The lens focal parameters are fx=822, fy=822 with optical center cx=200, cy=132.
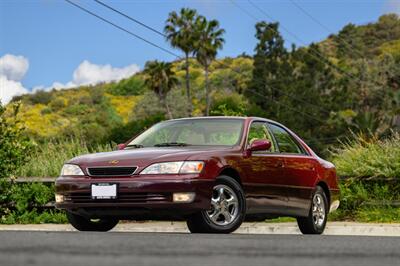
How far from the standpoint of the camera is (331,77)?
78.2m

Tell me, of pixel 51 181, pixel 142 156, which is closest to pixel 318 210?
pixel 142 156

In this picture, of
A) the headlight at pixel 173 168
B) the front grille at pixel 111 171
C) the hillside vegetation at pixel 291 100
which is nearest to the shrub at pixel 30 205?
the front grille at pixel 111 171

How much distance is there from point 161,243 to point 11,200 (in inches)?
323

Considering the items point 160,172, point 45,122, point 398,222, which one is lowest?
point 398,222

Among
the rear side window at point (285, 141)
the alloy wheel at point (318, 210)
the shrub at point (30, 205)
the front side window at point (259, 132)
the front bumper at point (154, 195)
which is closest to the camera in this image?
the front bumper at point (154, 195)

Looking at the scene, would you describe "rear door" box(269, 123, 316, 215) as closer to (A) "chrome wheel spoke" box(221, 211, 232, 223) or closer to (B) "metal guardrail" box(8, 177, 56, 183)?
(A) "chrome wheel spoke" box(221, 211, 232, 223)

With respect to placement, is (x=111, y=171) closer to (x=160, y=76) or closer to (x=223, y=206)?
(x=223, y=206)

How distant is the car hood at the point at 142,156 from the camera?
8.97 m

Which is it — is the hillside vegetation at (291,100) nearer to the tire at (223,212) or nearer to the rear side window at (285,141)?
the rear side window at (285,141)

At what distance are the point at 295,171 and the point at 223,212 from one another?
1873 mm

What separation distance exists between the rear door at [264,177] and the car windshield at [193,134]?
24 cm

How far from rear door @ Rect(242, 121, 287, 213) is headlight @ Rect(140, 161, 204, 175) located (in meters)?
0.81

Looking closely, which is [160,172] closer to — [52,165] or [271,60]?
[52,165]

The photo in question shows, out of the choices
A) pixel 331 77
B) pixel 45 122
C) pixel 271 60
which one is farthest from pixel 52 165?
pixel 45 122
